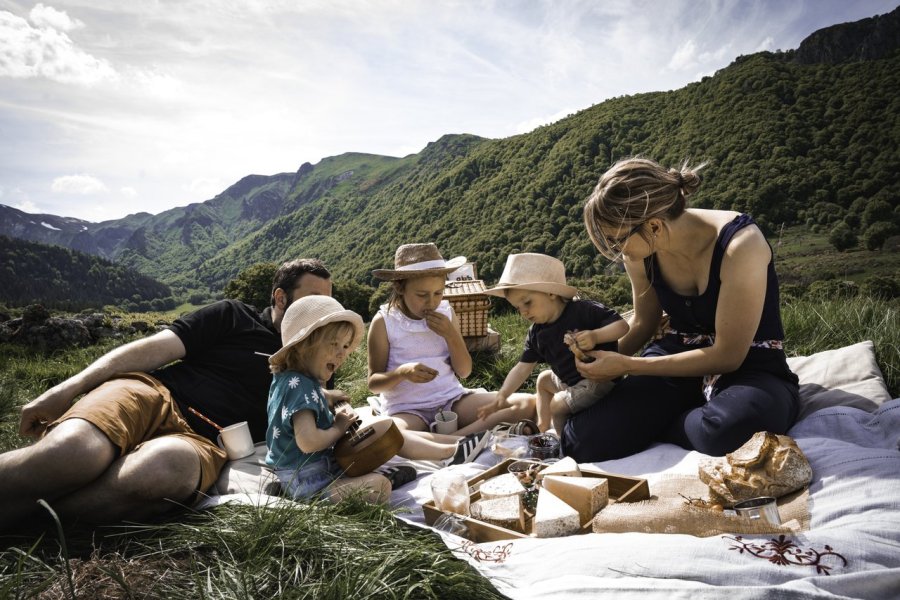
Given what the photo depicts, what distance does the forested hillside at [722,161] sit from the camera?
34.4 metres

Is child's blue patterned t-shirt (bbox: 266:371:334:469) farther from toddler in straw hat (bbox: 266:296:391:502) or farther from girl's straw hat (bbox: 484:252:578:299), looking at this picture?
girl's straw hat (bbox: 484:252:578:299)

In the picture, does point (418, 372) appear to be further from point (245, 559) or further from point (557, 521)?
point (245, 559)

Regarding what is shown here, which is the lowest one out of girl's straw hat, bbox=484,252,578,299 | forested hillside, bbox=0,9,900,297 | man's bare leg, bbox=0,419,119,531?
man's bare leg, bbox=0,419,119,531

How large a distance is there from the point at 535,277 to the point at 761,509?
5.65 feet

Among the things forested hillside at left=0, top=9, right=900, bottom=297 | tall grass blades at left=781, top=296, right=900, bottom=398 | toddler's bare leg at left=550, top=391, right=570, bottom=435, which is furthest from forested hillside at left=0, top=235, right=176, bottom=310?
tall grass blades at left=781, top=296, right=900, bottom=398

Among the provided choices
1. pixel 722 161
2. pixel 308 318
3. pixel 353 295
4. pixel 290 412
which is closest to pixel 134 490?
pixel 290 412

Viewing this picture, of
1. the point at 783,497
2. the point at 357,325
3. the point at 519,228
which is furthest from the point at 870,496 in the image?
the point at 519,228

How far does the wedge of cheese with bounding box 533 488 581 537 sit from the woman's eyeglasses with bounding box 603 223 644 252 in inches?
54.3

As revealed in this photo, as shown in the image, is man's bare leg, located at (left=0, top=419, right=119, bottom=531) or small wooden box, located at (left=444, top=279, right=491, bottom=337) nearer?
man's bare leg, located at (left=0, top=419, right=119, bottom=531)

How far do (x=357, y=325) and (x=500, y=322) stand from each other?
17.1 feet

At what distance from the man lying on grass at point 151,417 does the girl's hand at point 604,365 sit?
→ 5.89 ft

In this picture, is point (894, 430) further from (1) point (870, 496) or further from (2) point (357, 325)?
(2) point (357, 325)

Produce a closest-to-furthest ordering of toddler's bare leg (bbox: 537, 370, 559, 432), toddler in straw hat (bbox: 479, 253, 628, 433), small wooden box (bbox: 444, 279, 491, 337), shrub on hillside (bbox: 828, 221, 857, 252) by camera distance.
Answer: toddler in straw hat (bbox: 479, 253, 628, 433)
toddler's bare leg (bbox: 537, 370, 559, 432)
small wooden box (bbox: 444, 279, 491, 337)
shrub on hillside (bbox: 828, 221, 857, 252)

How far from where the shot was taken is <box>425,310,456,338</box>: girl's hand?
374cm
